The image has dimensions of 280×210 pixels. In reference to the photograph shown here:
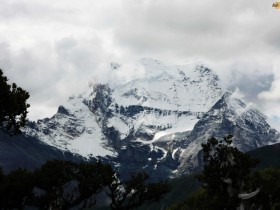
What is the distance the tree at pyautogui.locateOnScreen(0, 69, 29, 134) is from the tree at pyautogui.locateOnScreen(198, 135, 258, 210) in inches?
664

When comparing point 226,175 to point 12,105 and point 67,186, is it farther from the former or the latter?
point 67,186

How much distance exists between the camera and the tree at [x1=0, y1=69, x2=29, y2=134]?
45.6 meters

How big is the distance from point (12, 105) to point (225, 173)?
60.4 ft

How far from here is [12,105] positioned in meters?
45.8

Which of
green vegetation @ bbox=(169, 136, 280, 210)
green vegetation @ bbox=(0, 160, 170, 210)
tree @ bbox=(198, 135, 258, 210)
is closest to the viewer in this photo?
green vegetation @ bbox=(169, 136, 280, 210)

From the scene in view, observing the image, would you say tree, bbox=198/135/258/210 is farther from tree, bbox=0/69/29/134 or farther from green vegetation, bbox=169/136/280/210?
tree, bbox=0/69/29/134

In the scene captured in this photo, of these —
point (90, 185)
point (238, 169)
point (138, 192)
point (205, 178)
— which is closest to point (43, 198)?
point (90, 185)

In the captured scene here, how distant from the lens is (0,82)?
45688 mm

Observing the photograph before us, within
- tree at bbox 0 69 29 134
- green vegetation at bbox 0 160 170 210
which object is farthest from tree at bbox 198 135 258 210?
tree at bbox 0 69 29 134

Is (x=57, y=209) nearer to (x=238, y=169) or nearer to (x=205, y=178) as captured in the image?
(x=205, y=178)

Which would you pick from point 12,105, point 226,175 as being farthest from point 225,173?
point 12,105

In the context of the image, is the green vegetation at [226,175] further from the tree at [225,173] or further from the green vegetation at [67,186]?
the green vegetation at [67,186]

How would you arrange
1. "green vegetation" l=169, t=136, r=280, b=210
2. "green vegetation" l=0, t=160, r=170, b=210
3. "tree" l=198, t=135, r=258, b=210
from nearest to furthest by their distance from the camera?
"green vegetation" l=169, t=136, r=280, b=210, "tree" l=198, t=135, r=258, b=210, "green vegetation" l=0, t=160, r=170, b=210

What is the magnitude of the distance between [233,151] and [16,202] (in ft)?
78.3
